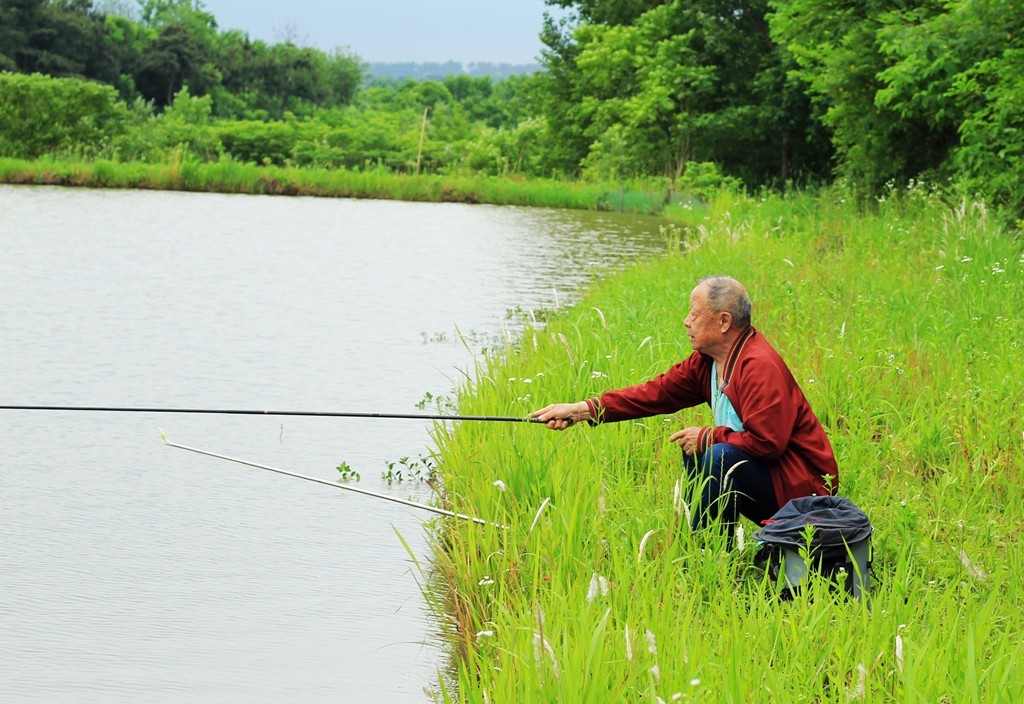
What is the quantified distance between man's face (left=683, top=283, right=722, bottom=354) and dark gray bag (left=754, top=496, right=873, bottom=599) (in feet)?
2.33

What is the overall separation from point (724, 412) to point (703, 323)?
302 mm

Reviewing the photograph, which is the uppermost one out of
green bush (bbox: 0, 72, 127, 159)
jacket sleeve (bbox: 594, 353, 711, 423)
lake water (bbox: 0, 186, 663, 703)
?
green bush (bbox: 0, 72, 127, 159)

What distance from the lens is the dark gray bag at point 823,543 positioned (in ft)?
12.8

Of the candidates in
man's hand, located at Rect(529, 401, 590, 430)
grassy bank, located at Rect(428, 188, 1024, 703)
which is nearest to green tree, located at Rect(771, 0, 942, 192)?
grassy bank, located at Rect(428, 188, 1024, 703)

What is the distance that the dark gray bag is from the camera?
153 inches

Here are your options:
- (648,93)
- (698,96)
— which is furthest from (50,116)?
(698,96)

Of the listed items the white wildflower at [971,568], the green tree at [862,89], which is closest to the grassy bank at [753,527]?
the white wildflower at [971,568]

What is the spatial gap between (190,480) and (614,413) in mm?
2495

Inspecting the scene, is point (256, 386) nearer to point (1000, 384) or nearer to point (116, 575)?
point (116, 575)

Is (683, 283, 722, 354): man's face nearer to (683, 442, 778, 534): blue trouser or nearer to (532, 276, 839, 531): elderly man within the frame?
(532, 276, 839, 531): elderly man

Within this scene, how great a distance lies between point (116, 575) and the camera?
5.07 metres

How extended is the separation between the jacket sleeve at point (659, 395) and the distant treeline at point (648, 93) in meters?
6.93

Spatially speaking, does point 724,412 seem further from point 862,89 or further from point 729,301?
point 862,89

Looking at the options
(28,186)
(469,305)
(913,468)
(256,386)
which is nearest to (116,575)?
(913,468)
